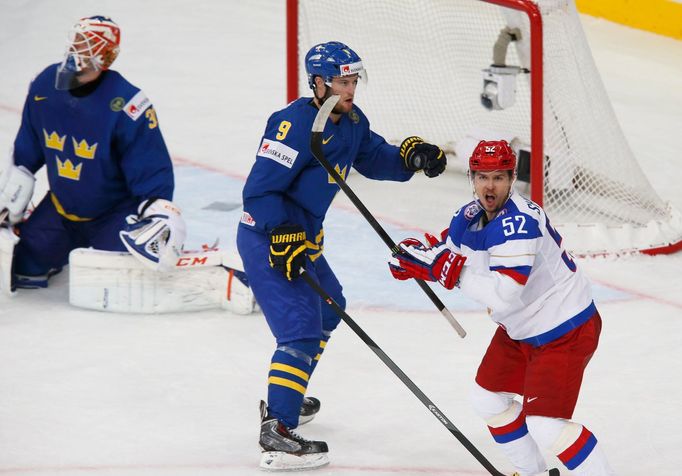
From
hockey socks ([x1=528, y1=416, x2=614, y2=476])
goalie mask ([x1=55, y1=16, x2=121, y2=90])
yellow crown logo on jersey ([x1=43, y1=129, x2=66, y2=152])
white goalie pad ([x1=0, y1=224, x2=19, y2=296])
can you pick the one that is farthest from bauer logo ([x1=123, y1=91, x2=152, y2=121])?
hockey socks ([x1=528, y1=416, x2=614, y2=476])

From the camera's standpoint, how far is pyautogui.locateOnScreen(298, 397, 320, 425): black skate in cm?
376

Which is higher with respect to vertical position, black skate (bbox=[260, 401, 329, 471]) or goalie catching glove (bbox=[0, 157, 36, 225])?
goalie catching glove (bbox=[0, 157, 36, 225])

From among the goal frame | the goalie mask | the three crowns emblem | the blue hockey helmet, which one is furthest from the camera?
the goal frame

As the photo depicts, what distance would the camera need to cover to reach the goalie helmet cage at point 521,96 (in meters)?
5.09

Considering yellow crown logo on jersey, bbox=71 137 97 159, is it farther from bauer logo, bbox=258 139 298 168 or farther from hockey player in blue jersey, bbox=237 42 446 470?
bauer logo, bbox=258 139 298 168

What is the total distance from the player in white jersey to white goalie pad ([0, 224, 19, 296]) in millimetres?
1963

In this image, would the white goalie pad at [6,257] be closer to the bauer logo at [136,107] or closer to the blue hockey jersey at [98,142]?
the blue hockey jersey at [98,142]

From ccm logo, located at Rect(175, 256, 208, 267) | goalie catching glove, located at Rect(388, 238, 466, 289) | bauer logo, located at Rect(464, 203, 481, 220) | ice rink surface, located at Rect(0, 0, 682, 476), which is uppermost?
bauer logo, located at Rect(464, 203, 481, 220)

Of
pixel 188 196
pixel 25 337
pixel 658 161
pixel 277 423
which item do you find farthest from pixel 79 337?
pixel 658 161

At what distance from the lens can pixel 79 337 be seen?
4375 millimetres

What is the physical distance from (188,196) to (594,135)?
6.07 ft

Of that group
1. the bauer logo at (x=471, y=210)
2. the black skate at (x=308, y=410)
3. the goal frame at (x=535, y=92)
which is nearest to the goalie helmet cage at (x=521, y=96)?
the goal frame at (x=535, y=92)

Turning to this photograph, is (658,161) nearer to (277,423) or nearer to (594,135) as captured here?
(594,135)

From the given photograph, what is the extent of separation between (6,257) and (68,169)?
416 mm
